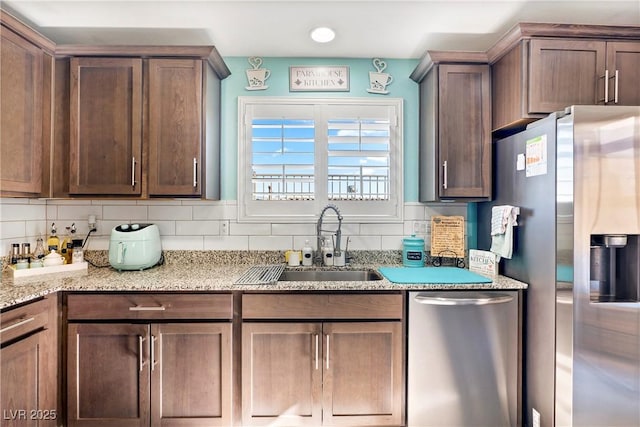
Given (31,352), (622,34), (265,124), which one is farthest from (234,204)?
(622,34)

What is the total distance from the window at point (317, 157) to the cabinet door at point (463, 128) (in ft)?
1.21

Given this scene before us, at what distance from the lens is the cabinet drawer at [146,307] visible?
166 cm

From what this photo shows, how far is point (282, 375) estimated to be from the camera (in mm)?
1685

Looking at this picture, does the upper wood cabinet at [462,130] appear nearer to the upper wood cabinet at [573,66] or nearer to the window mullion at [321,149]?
the upper wood cabinet at [573,66]

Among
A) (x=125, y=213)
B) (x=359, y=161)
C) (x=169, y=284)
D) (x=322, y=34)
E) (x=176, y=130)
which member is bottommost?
(x=169, y=284)

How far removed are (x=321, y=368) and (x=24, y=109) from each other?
2242 millimetres

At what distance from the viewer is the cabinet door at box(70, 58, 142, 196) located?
1936 millimetres

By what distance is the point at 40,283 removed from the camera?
1674mm

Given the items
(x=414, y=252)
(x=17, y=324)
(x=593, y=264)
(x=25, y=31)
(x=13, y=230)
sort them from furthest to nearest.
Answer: (x=414, y=252) → (x=13, y=230) → (x=25, y=31) → (x=593, y=264) → (x=17, y=324)

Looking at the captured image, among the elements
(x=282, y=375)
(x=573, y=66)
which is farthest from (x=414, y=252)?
(x=573, y=66)

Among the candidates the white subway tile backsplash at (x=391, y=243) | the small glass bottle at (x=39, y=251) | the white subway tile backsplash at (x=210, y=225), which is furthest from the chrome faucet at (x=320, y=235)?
the small glass bottle at (x=39, y=251)

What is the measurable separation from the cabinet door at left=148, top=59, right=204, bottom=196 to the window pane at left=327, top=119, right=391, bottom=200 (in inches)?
36.9

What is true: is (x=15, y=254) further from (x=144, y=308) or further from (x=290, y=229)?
(x=290, y=229)

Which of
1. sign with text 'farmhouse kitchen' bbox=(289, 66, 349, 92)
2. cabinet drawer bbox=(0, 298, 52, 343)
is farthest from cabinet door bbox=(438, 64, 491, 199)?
cabinet drawer bbox=(0, 298, 52, 343)
